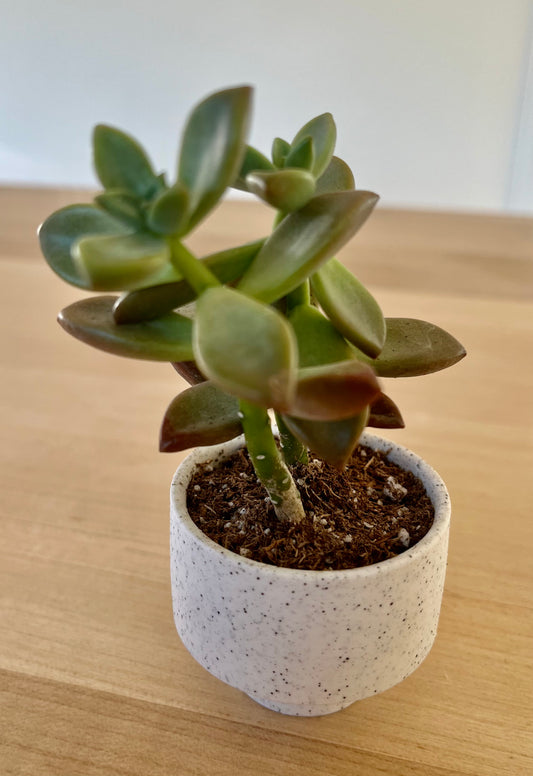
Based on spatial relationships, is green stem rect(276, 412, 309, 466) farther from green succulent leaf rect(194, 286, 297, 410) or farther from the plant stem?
green succulent leaf rect(194, 286, 297, 410)

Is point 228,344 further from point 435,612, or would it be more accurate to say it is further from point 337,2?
point 337,2

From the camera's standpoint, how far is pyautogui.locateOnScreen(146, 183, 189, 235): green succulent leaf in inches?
12.3

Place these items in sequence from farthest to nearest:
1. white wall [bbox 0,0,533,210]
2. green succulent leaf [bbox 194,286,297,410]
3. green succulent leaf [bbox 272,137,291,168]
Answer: white wall [bbox 0,0,533,210], green succulent leaf [bbox 272,137,291,168], green succulent leaf [bbox 194,286,297,410]

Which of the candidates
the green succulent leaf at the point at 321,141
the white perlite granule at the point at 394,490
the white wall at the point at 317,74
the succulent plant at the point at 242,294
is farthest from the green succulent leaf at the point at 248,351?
the white wall at the point at 317,74

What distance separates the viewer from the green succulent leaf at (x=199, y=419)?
40cm

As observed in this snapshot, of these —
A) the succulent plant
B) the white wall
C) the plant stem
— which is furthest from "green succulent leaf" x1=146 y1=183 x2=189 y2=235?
the white wall

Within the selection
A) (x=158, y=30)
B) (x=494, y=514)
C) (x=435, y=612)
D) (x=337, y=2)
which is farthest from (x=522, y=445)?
(x=158, y=30)

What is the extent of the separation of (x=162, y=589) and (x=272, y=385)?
357 mm

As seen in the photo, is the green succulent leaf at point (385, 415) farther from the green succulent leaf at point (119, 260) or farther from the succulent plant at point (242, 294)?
the green succulent leaf at point (119, 260)

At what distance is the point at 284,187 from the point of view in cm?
34

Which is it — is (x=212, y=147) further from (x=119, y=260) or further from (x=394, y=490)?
(x=394, y=490)

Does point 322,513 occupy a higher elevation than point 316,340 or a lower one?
lower

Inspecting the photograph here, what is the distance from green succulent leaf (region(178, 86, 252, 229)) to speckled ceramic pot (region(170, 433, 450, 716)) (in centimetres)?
18

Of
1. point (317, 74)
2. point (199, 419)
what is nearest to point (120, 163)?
point (199, 419)
